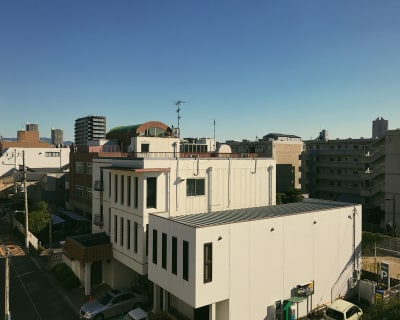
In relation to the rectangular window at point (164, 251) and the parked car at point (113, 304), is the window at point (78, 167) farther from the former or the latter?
the rectangular window at point (164, 251)

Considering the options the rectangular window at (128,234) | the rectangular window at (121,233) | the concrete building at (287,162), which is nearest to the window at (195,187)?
the rectangular window at (128,234)

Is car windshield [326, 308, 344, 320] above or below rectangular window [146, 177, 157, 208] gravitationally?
below

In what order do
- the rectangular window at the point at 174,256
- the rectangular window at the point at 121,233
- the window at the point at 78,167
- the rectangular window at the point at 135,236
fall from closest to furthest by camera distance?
the rectangular window at the point at 174,256, the rectangular window at the point at 135,236, the rectangular window at the point at 121,233, the window at the point at 78,167

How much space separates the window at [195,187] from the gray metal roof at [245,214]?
98.3 inches

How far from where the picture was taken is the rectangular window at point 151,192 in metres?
24.8

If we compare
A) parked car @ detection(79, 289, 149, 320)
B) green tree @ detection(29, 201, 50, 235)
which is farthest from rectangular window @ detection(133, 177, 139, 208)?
green tree @ detection(29, 201, 50, 235)

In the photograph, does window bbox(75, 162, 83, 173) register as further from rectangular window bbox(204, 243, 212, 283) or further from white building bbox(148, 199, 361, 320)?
rectangular window bbox(204, 243, 212, 283)

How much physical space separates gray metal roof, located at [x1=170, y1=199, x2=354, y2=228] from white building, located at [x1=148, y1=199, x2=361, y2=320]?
7 centimetres

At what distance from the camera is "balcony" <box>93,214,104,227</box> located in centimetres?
3219

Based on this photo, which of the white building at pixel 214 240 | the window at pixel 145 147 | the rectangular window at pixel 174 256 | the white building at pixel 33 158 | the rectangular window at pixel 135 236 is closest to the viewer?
the white building at pixel 214 240

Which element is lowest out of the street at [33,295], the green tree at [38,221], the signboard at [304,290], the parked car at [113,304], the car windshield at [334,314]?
the street at [33,295]

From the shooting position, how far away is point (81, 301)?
2666 centimetres

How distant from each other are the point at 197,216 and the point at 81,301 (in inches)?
486

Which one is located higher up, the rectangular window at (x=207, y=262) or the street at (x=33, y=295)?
the rectangular window at (x=207, y=262)
